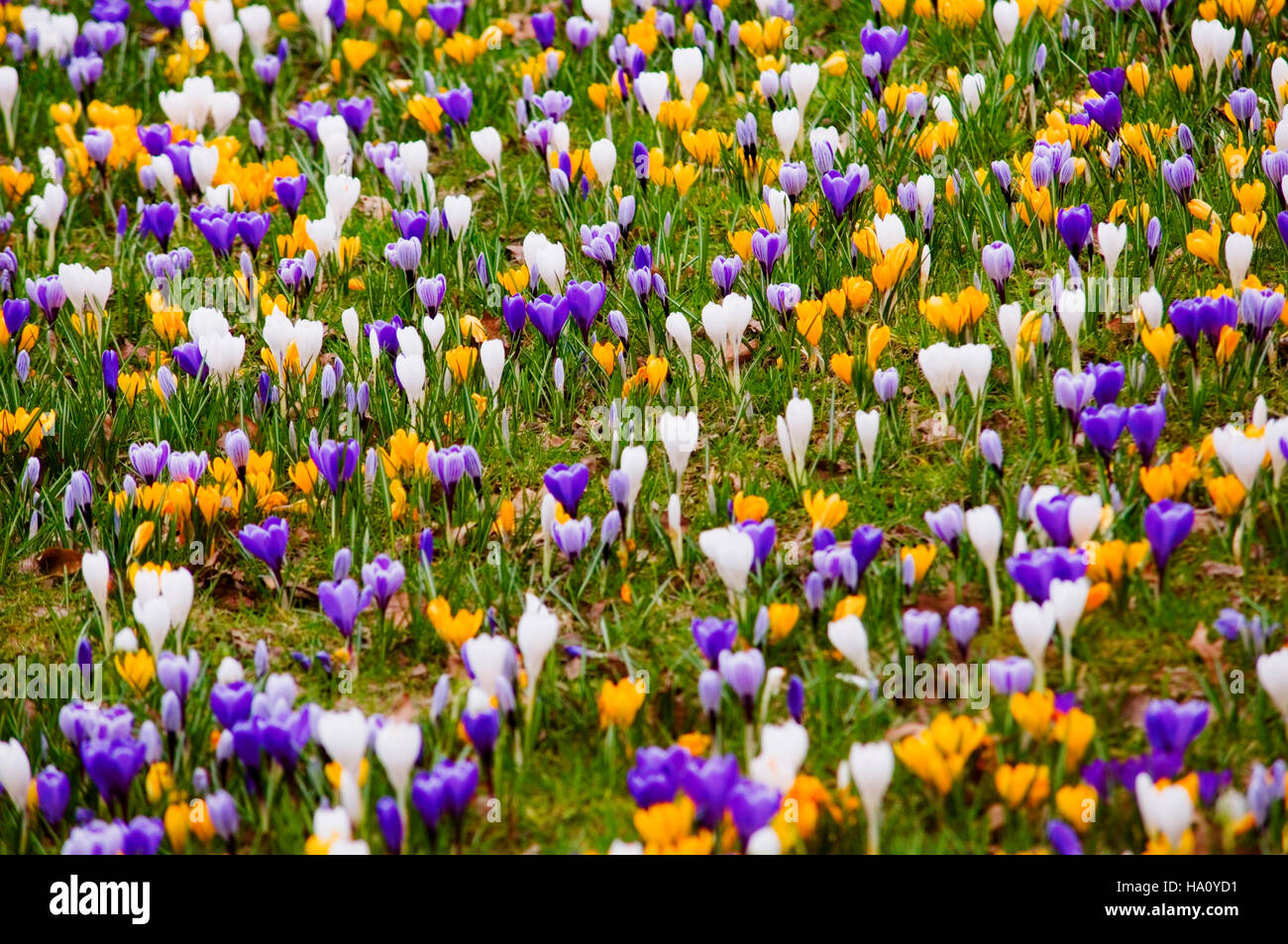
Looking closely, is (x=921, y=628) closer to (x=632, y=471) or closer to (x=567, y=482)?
(x=632, y=471)

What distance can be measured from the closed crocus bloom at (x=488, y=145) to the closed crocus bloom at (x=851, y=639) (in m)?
3.00

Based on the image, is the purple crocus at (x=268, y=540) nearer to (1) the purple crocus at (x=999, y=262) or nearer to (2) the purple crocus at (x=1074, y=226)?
(1) the purple crocus at (x=999, y=262)

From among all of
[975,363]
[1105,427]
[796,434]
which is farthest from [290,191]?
[1105,427]

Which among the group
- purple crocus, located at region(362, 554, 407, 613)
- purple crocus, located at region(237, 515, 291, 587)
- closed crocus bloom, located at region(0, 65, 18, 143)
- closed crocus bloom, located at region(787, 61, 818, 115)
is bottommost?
purple crocus, located at region(362, 554, 407, 613)

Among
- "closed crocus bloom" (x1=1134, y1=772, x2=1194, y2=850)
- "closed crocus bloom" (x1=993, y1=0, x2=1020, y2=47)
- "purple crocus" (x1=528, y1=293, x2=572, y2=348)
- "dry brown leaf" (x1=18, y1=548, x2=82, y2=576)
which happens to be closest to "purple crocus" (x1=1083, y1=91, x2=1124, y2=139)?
"closed crocus bloom" (x1=993, y1=0, x2=1020, y2=47)

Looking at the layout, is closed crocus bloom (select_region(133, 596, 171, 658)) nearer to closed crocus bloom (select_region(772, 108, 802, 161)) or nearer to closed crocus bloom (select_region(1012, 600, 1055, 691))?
closed crocus bloom (select_region(1012, 600, 1055, 691))

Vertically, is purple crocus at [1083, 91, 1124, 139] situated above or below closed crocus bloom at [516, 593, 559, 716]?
above

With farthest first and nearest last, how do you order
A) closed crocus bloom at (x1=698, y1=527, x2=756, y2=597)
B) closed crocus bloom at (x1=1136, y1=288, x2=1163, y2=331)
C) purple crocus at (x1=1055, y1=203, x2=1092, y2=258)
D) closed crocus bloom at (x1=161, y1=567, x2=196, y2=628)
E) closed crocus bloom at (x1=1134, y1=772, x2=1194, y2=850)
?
purple crocus at (x1=1055, y1=203, x2=1092, y2=258), closed crocus bloom at (x1=1136, y1=288, x2=1163, y2=331), closed crocus bloom at (x1=161, y1=567, x2=196, y2=628), closed crocus bloom at (x1=698, y1=527, x2=756, y2=597), closed crocus bloom at (x1=1134, y1=772, x2=1194, y2=850)

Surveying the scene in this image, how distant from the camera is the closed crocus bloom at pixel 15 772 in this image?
292 centimetres

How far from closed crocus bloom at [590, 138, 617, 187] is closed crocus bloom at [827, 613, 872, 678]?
258 cm

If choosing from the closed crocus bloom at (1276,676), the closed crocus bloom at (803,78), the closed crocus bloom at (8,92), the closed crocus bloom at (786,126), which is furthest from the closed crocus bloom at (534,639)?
the closed crocus bloom at (8,92)

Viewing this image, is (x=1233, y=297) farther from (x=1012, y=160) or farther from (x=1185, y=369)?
(x=1012, y=160)

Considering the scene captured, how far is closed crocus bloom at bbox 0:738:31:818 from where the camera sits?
2916 mm

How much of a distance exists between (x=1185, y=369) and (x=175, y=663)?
9.28 ft
